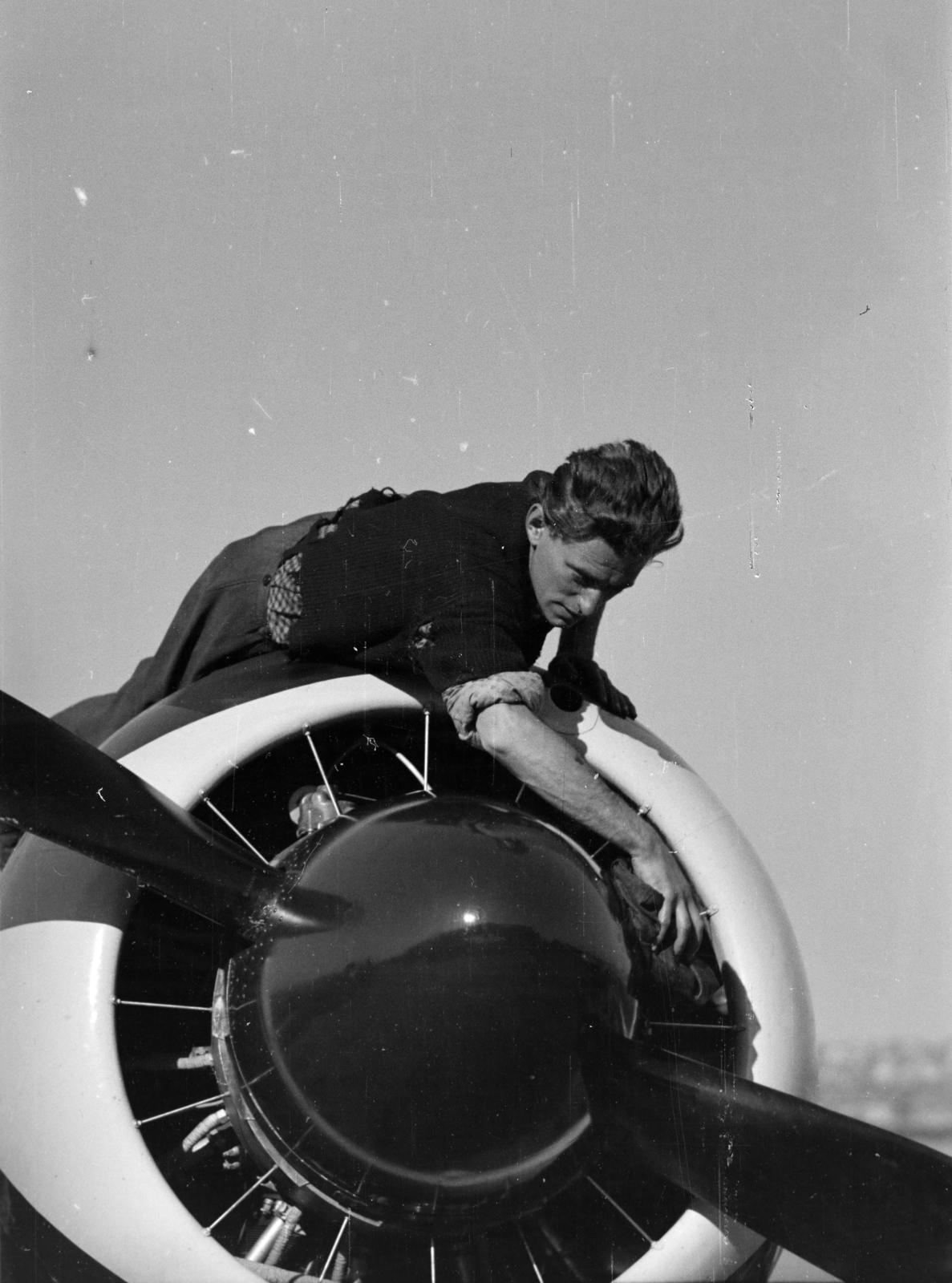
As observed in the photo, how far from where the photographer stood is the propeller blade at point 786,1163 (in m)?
1.41

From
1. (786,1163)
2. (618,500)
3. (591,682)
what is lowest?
(786,1163)

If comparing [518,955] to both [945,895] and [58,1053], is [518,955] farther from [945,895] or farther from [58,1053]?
[945,895]

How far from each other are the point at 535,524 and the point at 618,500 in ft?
0.34

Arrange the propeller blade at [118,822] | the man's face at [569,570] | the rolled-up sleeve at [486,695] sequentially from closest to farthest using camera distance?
the propeller blade at [118,822]
the rolled-up sleeve at [486,695]
the man's face at [569,570]

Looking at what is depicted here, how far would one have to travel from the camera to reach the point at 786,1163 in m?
1.45

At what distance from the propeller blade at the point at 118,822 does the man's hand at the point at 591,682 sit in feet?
1.63

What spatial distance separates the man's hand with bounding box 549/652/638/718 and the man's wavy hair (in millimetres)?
194

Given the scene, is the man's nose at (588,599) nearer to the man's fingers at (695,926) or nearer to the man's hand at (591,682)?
the man's hand at (591,682)

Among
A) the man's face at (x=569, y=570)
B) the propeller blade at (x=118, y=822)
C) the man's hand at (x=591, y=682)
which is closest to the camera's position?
the propeller blade at (x=118, y=822)

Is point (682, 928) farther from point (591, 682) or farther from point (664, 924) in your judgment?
point (591, 682)

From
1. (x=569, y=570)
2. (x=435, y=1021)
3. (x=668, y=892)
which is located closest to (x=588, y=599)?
(x=569, y=570)

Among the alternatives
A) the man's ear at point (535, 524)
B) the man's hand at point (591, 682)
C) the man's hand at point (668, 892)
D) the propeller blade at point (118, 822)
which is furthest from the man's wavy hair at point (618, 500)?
the propeller blade at point (118, 822)

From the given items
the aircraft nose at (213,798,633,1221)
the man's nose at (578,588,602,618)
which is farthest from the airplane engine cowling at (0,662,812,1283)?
the man's nose at (578,588,602,618)

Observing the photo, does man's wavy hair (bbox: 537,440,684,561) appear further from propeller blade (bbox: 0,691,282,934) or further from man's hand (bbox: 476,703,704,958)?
propeller blade (bbox: 0,691,282,934)
